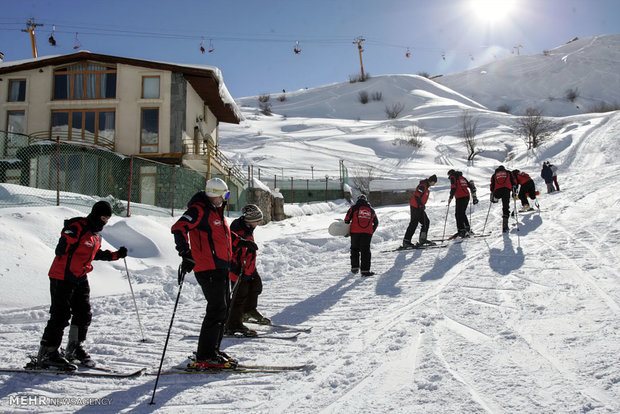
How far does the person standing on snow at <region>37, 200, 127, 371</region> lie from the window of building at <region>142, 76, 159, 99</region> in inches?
Answer: 764

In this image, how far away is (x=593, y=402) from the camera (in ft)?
10.4

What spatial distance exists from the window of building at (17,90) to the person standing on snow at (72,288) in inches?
886

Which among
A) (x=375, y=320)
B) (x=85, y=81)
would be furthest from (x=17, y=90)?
(x=375, y=320)

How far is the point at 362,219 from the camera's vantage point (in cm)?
908

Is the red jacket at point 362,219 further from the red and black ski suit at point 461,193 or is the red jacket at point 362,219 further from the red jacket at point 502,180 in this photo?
the red jacket at point 502,180

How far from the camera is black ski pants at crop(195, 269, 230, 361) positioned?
437cm

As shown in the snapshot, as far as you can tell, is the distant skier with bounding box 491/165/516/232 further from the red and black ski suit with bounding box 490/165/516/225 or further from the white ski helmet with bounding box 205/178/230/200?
the white ski helmet with bounding box 205/178/230/200

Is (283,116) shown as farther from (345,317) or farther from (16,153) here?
(345,317)

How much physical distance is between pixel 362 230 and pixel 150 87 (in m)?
17.3

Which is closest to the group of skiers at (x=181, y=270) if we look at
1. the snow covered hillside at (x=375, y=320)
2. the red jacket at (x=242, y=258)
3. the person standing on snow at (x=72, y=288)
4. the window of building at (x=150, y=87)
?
the person standing on snow at (x=72, y=288)

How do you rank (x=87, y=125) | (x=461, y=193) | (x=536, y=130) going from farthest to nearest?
1. (x=536, y=130)
2. (x=87, y=125)
3. (x=461, y=193)

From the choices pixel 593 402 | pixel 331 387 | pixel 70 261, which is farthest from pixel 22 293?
pixel 593 402

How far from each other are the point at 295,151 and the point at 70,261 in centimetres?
4042

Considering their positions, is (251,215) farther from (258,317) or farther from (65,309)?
(65,309)
